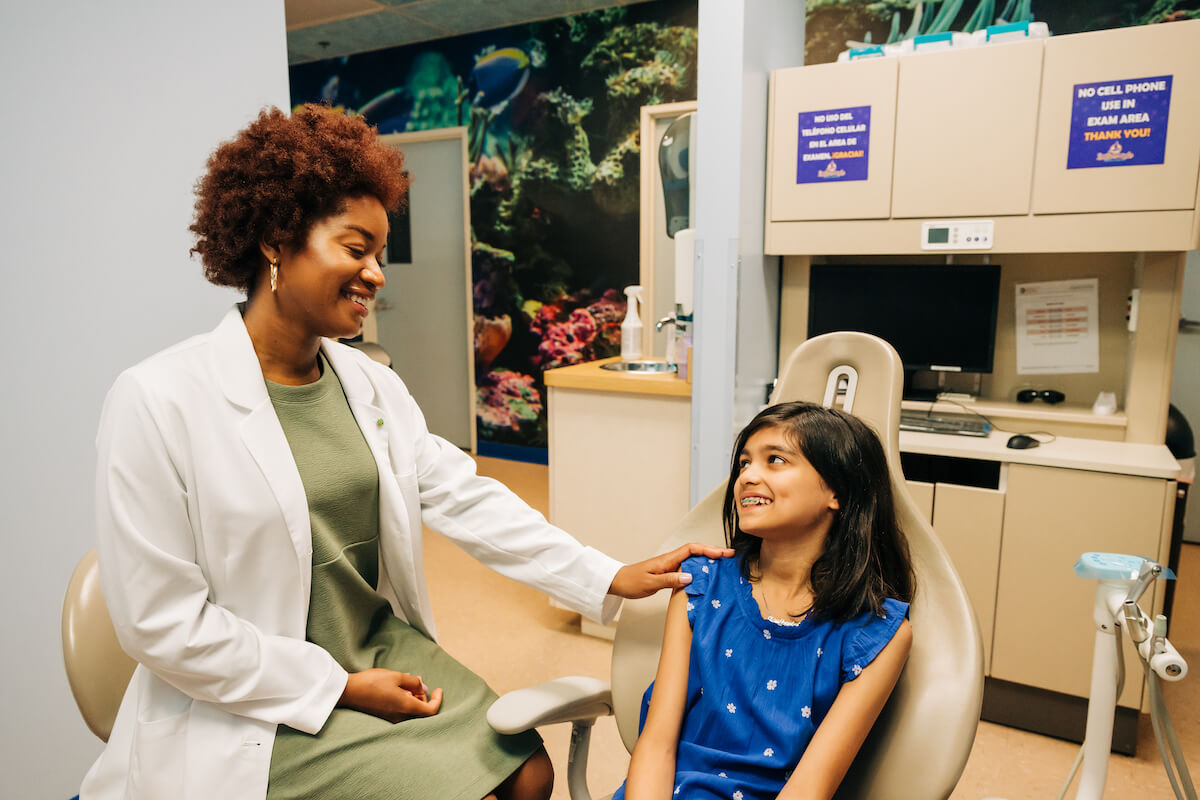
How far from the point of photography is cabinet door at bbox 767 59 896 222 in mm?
2293

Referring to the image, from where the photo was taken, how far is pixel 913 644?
1.09 m

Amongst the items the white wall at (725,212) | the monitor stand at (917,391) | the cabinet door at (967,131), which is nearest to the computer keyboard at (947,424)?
the monitor stand at (917,391)

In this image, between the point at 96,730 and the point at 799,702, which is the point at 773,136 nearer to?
the point at 799,702

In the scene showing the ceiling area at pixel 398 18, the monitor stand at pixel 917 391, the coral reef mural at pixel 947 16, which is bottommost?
the monitor stand at pixel 917 391

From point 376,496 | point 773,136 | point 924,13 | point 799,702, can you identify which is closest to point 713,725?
point 799,702

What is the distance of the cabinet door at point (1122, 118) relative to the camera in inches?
78.0

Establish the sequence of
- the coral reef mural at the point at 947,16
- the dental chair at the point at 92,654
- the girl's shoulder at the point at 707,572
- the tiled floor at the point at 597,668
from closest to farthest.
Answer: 1. the dental chair at the point at 92,654
2. the girl's shoulder at the point at 707,572
3. the tiled floor at the point at 597,668
4. the coral reef mural at the point at 947,16

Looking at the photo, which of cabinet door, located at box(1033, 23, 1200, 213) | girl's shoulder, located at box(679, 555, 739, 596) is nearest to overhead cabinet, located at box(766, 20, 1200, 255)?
cabinet door, located at box(1033, 23, 1200, 213)

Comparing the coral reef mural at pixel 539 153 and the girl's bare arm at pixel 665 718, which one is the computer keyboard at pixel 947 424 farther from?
the coral reef mural at pixel 539 153

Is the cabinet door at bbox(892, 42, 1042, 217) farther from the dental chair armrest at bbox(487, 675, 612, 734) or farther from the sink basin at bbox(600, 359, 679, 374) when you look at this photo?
the dental chair armrest at bbox(487, 675, 612, 734)

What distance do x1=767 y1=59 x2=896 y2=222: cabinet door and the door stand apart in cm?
297

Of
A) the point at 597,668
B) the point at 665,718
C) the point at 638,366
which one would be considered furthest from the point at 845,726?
the point at 638,366

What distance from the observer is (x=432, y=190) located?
5.18 metres

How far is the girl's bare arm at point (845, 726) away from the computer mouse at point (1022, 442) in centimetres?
135
